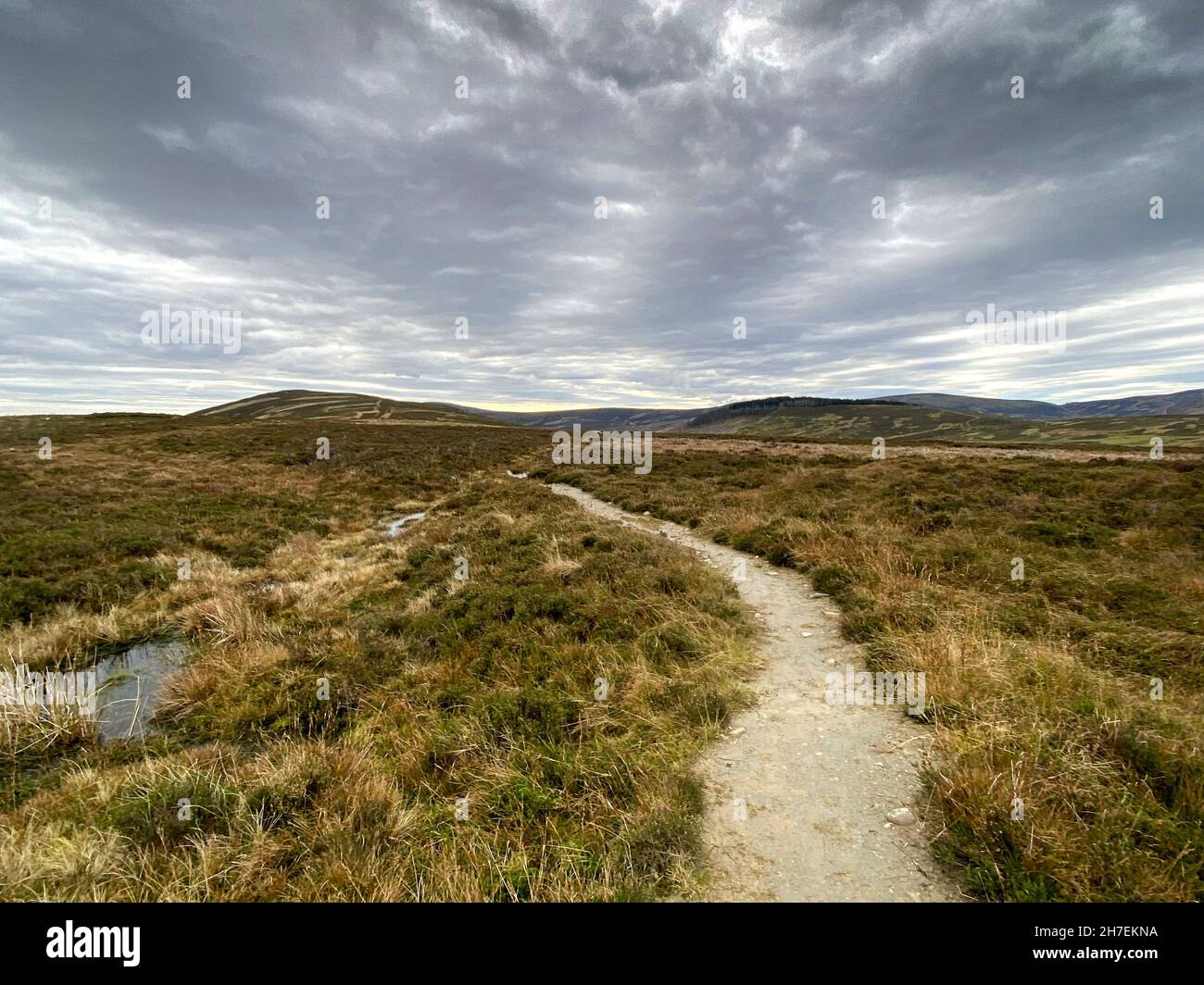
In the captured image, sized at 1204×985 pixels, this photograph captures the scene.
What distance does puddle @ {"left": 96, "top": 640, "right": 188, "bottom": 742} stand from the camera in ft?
23.2

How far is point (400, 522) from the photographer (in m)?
22.4

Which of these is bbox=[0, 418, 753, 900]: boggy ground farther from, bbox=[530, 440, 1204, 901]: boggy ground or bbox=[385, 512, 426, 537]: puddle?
bbox=[385, 512, 426, 537]: puddle

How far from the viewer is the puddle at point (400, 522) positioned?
19886mm

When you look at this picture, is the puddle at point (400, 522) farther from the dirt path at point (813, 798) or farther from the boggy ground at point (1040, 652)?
the dirt path at point (813, 798)

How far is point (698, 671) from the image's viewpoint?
6.77 meters

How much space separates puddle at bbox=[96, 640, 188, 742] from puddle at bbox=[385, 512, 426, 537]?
980 cm

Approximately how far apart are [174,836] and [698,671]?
19.2 feet

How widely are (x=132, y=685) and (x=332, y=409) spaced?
142m

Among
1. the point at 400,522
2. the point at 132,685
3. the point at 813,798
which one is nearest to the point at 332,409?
the point at 400,522

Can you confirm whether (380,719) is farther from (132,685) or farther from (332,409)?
(332,409)

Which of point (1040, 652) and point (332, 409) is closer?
point (1040, 652)

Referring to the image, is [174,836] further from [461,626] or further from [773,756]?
[773,756]
